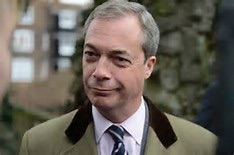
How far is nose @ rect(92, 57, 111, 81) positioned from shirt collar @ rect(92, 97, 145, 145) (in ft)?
0.53

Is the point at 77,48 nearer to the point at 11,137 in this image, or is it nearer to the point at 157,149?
the point at 11,137

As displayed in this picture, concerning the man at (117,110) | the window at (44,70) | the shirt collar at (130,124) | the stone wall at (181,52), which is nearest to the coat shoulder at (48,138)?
the man at (117,110)

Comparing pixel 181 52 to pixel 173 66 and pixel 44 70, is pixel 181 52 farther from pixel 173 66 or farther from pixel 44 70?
pixel 44 70

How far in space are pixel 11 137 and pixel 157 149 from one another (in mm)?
2448

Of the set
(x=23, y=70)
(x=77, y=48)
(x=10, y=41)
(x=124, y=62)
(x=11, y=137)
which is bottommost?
(x=23, y=70)

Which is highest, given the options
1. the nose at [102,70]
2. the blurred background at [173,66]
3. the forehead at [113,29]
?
the forehead at [113,29]

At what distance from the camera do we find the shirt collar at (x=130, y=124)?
1.98 metres

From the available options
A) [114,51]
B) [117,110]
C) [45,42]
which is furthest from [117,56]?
[45,42]

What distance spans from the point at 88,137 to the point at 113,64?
0.82 feet

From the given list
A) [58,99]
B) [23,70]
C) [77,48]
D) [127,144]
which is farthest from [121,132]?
[23,70]

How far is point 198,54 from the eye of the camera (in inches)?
160

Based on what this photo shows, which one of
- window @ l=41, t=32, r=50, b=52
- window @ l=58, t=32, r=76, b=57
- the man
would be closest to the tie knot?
the man

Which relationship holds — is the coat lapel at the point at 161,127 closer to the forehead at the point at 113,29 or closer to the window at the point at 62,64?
the forehead at the point at 113,29

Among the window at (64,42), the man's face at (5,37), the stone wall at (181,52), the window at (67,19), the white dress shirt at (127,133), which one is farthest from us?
the window at (67,19)
